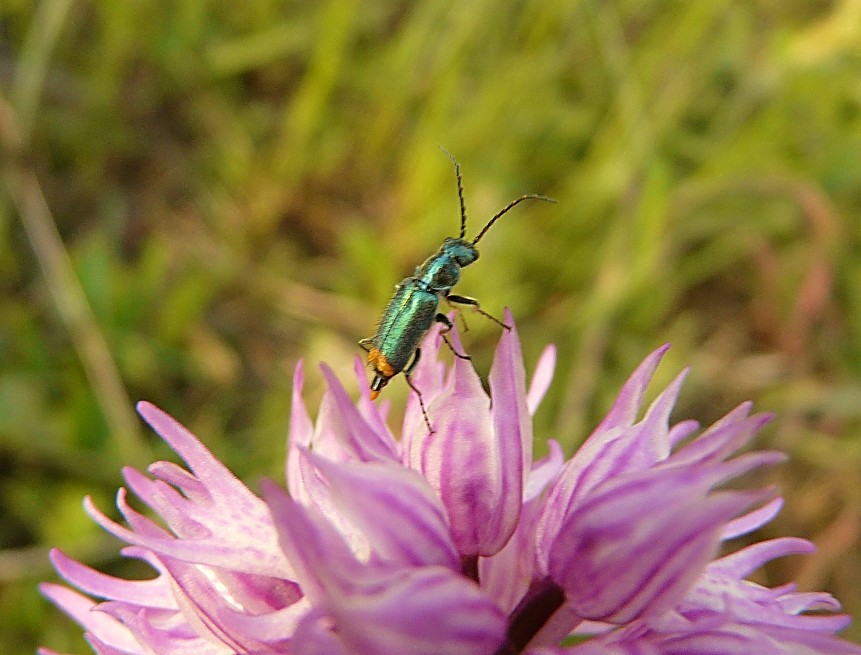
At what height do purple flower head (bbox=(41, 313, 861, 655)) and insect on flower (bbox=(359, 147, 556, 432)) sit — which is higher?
insect on flower (bbox=(359, 147, 556, 432))

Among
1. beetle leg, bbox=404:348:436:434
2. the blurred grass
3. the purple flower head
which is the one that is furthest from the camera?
the blurred grass

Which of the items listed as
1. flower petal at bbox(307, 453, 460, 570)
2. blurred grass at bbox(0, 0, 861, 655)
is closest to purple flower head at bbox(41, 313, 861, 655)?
flower petal at bbox(307, 453, 460, 570)

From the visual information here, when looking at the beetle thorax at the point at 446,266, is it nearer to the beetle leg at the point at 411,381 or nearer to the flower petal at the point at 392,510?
the beetle leg at the point at 411,381

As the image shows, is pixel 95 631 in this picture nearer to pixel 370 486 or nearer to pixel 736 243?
pixel 370 486

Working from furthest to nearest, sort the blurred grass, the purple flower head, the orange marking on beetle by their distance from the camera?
the blurred grass, the orange marking on beetle, the purple flower head

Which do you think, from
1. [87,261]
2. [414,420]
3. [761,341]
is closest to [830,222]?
[761,341]

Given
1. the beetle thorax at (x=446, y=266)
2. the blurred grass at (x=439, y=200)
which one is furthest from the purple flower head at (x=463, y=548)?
the blurred grass at (x=439, y=200)

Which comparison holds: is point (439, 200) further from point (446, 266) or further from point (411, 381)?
point (411, 381)

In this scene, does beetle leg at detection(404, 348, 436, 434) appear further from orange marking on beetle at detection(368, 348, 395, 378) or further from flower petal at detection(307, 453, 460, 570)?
flower petal at detection(307, 453, 460, 570)
